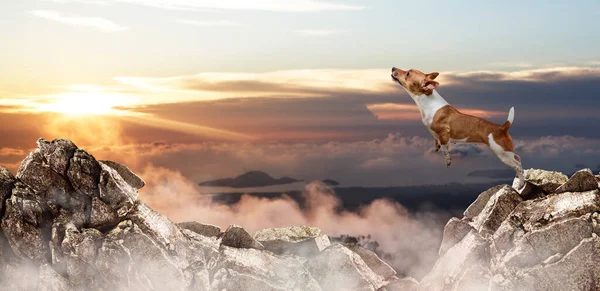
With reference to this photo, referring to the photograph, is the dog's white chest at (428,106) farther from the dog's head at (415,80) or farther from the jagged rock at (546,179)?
the jagged rock at (546,179)

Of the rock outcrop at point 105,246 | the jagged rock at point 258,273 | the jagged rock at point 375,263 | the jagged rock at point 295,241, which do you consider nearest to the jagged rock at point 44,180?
the rock outcrop at point 105,246

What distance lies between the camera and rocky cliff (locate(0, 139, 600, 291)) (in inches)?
974

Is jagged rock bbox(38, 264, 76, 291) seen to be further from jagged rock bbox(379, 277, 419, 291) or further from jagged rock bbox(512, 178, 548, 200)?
jagged rock bbox(512, 178, 548, 200)

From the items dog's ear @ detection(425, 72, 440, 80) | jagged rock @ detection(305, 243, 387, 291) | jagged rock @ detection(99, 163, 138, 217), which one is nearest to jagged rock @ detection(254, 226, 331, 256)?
jagged rock @ detection(305, 243, 387, 291)

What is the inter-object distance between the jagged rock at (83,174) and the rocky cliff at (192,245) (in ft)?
0.14

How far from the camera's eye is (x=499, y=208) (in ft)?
90.0

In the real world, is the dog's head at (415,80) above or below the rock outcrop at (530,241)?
above

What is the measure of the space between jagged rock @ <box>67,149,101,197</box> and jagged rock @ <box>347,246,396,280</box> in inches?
495

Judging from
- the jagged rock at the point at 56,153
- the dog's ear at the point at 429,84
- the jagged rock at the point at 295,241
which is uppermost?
the dog's ear at the point at 429,84

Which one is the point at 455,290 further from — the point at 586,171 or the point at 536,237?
the point at 586,171

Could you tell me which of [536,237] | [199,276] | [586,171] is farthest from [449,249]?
[199,276]

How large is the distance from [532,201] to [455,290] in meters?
5.04

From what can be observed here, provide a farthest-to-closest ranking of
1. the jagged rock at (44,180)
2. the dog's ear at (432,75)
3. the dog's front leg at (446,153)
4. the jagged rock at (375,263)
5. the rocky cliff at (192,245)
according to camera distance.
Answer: the jagged rock at (375,263)
the jagged rock at (44,180)
the rocky cliff at (192,245)
the dog's front leg at (446,153)
the dog's ear at (432,75)

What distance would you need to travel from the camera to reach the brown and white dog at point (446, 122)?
2258cm
